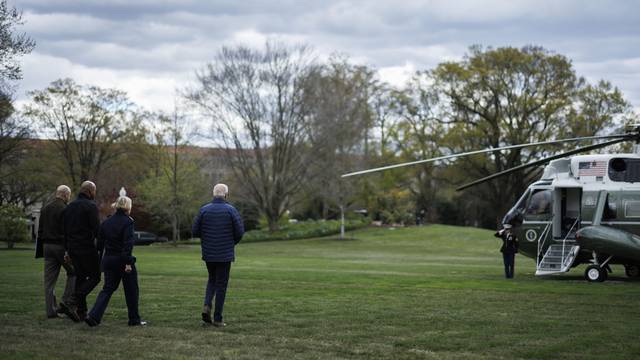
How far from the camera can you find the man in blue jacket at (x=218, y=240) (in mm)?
11695

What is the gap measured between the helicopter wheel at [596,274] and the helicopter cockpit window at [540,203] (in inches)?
109

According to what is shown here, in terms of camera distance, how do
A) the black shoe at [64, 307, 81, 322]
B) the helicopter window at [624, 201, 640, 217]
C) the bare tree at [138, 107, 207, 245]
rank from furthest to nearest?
the bare tree at [138, 107, 207, 245], the helicopter window at [624, 201, 640, 217], the black shoe at [64, 307, 81, 322]

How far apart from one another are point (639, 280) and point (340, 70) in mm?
50460

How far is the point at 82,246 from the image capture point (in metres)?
12.2

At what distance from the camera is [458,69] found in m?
59.9

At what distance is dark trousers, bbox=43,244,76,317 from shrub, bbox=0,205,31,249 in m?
35.9

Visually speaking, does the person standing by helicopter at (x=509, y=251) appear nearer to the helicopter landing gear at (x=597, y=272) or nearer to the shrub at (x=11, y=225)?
the helicopter landing gear at (x=597, y=272)

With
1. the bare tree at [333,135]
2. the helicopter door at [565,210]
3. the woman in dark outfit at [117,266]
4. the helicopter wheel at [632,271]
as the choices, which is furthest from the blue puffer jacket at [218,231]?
the bare tree at [333,135]

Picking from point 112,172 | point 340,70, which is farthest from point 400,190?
point 112,172

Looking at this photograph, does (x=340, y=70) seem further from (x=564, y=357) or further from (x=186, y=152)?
(x=564, y=357)

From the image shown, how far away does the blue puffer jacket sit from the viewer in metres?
11.7

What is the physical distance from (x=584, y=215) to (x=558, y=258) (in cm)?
139

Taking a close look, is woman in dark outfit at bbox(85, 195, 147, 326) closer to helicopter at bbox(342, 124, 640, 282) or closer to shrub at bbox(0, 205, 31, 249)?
helicopter at bbox(342, 124, 640, 282)

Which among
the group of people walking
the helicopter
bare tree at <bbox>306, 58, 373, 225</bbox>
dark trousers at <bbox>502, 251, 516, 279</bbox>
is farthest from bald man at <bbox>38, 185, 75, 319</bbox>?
bare tree at <bbox>306, 58, 373, 225</bbox>
